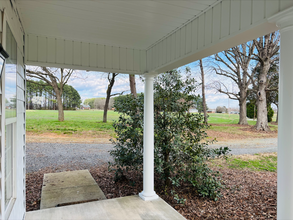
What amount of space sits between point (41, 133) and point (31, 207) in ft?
15.2

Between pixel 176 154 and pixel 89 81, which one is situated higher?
pixel 89 81

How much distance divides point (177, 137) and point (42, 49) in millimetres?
2629

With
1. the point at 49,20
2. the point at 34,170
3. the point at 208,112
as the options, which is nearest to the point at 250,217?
the point at 49,20

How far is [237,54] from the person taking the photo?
7.59m

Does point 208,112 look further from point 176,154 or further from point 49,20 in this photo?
point 49,20

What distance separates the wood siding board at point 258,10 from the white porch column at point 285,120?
11 centimetres

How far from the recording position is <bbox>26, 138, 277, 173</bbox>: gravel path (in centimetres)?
670

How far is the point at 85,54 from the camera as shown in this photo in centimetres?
320

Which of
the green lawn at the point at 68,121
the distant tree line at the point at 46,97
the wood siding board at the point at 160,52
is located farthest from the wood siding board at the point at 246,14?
the distant tree line at the point at 46,97

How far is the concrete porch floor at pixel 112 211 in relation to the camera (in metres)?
2.91

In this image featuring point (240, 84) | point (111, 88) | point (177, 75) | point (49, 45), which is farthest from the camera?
point (111, 88)

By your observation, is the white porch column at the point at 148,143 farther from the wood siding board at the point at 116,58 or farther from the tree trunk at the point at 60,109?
the tree trunk at the point at 60,109

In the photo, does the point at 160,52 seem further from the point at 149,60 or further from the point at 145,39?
the point at 149,60

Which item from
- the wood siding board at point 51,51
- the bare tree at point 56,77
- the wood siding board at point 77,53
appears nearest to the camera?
the wood siding board at point 51,51
